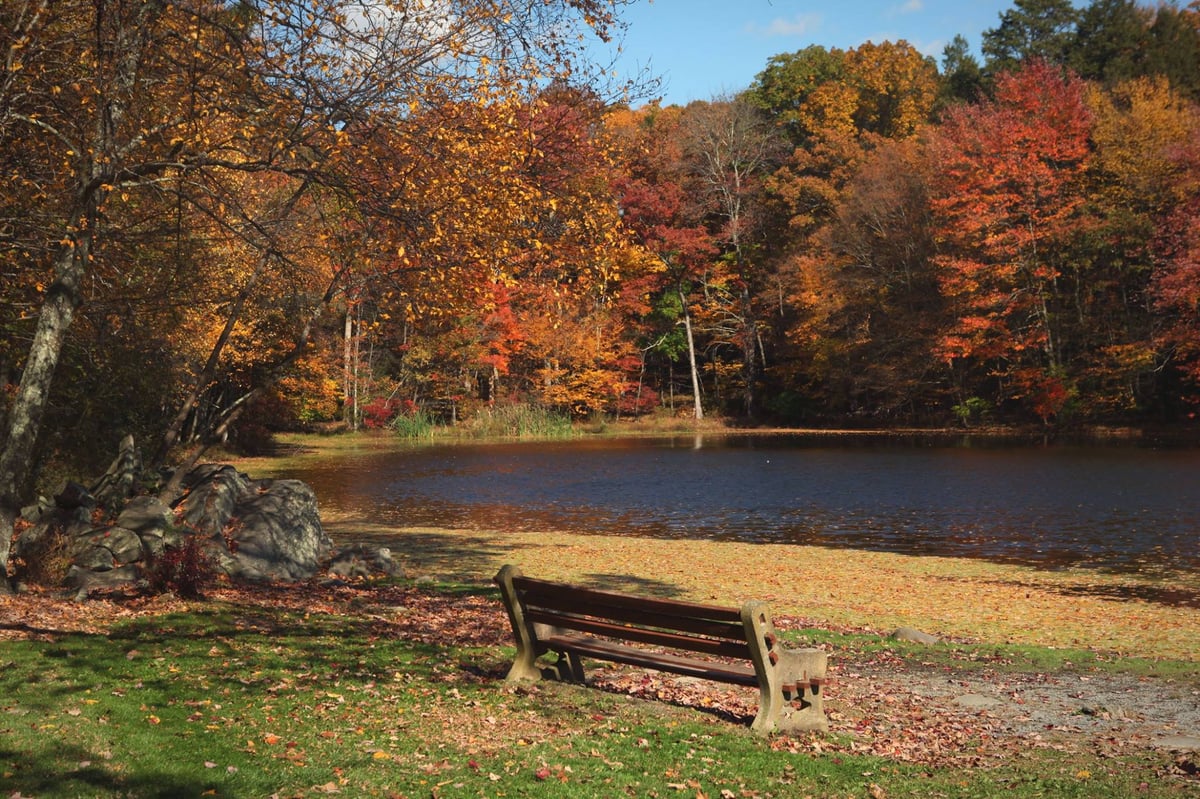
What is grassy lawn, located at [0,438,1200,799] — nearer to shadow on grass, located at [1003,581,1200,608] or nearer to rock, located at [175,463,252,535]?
shadow on grass, located at [1003,581,1200,608]

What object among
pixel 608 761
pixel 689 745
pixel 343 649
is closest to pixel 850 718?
pixel 689 745

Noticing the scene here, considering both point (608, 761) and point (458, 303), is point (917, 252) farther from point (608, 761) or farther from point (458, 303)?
point (608, 761)

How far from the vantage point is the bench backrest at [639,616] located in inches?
257

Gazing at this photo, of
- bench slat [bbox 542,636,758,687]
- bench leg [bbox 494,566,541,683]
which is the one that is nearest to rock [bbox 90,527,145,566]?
bench leg [bbox 494,566,541,683]

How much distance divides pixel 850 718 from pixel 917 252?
1799 inches

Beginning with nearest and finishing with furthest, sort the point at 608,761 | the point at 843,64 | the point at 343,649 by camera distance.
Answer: the point at 608,761 < the point at 343,649 < the point at 843,64

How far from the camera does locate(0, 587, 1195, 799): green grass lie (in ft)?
17.2

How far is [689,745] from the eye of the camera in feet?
20.5

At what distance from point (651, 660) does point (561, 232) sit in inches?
301

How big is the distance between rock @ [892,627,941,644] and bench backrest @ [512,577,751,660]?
161 inches

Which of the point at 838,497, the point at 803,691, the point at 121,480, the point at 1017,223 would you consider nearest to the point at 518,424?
the point at 1017,223

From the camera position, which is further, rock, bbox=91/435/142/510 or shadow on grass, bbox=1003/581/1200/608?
rock, bbox=91/435/142/510

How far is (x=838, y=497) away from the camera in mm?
25875

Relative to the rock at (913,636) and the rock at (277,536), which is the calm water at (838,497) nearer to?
the rock at (913,636)
